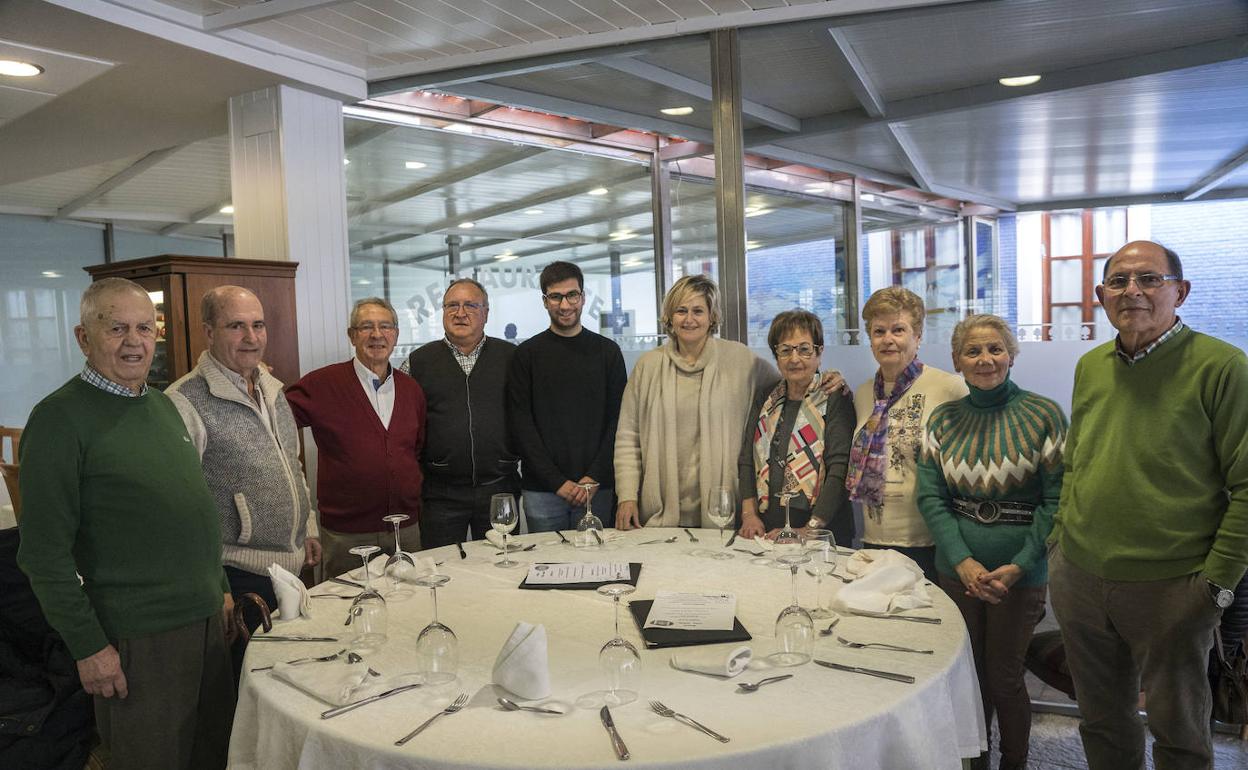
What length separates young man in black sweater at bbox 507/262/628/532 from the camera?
353cm

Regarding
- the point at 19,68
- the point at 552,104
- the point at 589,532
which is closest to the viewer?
the point at 589,532

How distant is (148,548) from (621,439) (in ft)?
5.65

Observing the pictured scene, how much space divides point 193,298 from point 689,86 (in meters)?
2.69

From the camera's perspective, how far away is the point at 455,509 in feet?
11.8

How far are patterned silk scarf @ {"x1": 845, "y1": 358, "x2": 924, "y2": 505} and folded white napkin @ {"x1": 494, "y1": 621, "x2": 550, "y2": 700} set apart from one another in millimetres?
1609

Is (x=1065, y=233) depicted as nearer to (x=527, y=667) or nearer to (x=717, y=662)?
(x=717, y=662)

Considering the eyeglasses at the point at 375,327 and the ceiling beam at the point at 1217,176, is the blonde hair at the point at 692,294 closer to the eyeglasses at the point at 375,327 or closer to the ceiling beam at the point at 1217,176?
the eyeglasses at the point at 375,327

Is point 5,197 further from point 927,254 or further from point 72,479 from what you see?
point 927,254

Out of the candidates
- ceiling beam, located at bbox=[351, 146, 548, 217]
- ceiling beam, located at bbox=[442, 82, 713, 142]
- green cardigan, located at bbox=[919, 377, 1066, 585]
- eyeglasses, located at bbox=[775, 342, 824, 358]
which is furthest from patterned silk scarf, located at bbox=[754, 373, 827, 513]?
ceiling beam, located at bbox=[351, 146, 548, 217]

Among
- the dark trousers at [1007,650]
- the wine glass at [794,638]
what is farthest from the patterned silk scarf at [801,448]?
the wine glass at [794,638]

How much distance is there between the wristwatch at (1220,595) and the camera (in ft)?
7.04

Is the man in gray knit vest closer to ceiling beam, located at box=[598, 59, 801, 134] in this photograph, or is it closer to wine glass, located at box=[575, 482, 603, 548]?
wine glass, located at box=[575, 482, 603, 548]

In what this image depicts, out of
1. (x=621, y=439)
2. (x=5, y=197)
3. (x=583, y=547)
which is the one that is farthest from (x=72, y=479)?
(x=5, y=197)

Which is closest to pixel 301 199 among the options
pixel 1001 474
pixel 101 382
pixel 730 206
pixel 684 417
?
pixel 730 206
